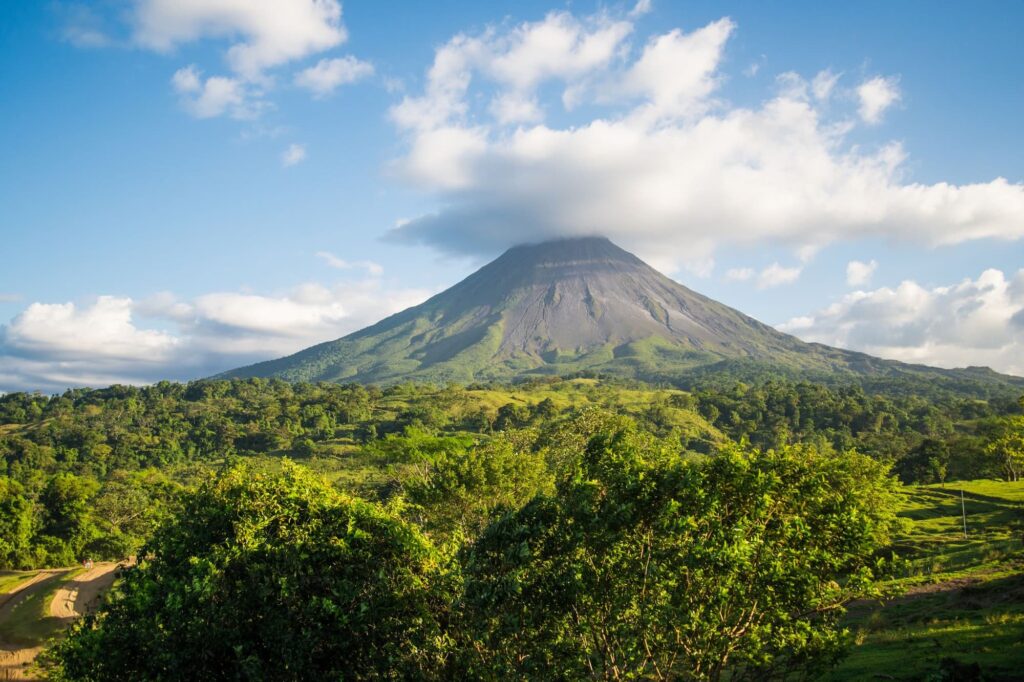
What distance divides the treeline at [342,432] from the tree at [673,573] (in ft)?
115

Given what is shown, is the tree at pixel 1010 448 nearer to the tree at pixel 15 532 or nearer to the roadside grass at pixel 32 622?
the roadside grass at pixel 32 622

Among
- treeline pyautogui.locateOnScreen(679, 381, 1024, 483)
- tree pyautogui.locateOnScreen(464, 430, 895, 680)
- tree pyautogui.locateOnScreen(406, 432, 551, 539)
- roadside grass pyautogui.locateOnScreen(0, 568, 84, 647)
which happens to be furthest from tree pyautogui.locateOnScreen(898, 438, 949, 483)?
roadside grass pyautogui.locateOnScreen(0, 568, 84, 647)

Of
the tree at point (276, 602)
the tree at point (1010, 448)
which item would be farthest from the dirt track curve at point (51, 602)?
the tree at point (1010, 448)

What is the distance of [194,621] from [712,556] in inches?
330

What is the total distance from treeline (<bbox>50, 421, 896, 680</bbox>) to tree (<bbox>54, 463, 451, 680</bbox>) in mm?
34

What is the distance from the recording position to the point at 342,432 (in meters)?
107

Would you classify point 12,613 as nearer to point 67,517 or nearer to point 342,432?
point 67,517

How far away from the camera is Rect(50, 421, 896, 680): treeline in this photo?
8711 mm

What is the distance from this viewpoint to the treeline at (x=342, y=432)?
167 feet

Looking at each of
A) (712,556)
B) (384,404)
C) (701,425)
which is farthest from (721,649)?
(384,404)

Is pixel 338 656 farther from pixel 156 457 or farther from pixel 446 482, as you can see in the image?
pixel 156 457

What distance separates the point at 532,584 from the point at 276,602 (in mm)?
4527

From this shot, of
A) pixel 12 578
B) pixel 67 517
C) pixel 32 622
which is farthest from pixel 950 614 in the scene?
pixel 67 517

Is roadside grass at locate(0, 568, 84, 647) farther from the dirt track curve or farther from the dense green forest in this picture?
the dense green forest
